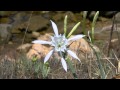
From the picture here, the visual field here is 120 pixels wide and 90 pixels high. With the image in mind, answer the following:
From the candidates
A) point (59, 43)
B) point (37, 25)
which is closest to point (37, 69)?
point (59, 43)

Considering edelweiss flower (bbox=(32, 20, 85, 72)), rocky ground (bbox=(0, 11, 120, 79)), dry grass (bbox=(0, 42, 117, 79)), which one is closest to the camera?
edelweiss flower (bbox=(32, 20, 85, 72))

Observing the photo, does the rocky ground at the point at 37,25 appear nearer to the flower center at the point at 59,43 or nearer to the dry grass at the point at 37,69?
the dry grass at the point at 37,69

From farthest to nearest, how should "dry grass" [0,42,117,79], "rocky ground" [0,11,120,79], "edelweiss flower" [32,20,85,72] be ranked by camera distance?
"rocky ground" [0,11,120,79] → "dry grass" [0,42,117,79] → "edelweiss flower" [32,20,85,72]

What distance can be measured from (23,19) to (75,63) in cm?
419

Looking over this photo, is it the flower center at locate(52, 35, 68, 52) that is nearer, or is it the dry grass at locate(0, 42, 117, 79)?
the flower center at locate(52, 35, 68, 52)

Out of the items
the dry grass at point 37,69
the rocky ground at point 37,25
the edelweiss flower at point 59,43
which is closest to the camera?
the edelweiss flower at point 59,43

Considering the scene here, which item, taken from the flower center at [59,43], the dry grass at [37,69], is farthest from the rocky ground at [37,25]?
the flower center at [59,43]

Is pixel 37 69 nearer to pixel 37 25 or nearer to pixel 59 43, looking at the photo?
pixel 59 43

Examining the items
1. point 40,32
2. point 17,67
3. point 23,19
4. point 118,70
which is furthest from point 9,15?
point 118,70

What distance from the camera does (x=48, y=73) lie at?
2816 mm

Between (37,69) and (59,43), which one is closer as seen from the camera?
(59,43)

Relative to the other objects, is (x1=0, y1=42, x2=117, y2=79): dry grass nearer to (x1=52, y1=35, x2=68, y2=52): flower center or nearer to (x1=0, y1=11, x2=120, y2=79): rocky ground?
(x1=52, y1=35, x2=68, y2=52): flower center

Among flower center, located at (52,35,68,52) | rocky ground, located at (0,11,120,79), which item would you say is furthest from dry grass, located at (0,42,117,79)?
rocky ground, located at (0,11,120,79)
